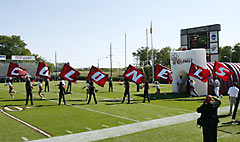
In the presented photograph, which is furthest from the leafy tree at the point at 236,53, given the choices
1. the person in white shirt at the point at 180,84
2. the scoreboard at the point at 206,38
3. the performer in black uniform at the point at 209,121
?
the performer in black uniform at the point at 209,121

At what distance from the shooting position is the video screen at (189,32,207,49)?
127 ft

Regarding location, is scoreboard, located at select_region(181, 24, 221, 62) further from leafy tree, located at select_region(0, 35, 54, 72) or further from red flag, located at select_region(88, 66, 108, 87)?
leafy tree, located at select_region(0, 35, 54, 72)

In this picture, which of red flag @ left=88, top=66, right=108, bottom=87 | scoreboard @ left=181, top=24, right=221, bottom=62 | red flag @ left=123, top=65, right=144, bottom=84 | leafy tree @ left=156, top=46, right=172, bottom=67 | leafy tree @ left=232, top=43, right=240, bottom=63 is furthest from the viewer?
leafy tree @ left=156, top=46, right=172, bottom=67

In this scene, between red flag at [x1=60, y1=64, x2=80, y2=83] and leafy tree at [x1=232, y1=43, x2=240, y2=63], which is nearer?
red flag at [x1=60, y1=64, x2=80, y2=83]

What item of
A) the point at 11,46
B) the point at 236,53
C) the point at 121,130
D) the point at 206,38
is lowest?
the point at 121,130

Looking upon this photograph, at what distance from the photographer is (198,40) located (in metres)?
39.3

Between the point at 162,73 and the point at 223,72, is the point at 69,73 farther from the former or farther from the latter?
the point at 223,72

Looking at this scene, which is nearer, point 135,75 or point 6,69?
point 135,75

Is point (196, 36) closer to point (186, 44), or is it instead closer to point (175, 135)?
point (186, 44)

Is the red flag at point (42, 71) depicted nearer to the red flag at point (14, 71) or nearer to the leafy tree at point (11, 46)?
the red flag at point (14, 71)

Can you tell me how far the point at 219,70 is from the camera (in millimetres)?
16297

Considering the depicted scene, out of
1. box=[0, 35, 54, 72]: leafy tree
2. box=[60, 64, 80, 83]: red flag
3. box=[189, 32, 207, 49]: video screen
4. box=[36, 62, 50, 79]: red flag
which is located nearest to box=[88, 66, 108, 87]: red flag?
box=[60, 64, 80, 83]: red flag

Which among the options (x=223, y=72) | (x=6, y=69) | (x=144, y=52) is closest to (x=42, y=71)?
(x=223, y=72)

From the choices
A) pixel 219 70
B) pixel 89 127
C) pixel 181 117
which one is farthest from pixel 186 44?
pixel 89 127
